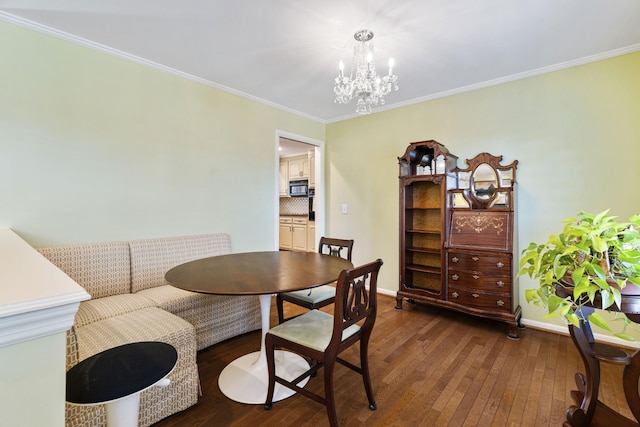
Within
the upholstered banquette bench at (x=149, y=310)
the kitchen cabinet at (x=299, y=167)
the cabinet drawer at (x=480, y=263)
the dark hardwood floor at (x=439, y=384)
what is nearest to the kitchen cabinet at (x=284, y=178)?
the kitchen cabinet at (x=299, y=167)

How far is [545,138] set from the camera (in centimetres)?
274

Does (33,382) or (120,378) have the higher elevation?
(33,382)

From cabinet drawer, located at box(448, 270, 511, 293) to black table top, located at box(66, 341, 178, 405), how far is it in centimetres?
262

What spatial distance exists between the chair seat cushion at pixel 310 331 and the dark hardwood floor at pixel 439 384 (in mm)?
479

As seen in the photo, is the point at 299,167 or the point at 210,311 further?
the point at 299,167

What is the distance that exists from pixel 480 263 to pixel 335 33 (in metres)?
2.40

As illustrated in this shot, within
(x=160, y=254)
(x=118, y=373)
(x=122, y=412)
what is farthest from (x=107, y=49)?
(x=122, y=412)

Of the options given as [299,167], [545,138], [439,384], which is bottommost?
[439,384]

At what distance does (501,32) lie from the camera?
2.13 m

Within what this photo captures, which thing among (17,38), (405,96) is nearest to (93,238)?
(17,38)

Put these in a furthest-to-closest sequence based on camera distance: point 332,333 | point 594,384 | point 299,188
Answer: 1. point 299,188
2. point 332,333
3. point 594,384

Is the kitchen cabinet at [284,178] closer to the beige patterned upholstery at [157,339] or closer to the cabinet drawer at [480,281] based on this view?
the cabinet drawer at [480,281]

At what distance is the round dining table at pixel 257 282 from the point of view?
5.05 ft

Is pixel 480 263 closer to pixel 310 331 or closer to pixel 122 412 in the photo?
pixel 310 331
